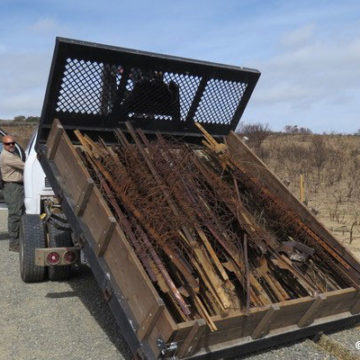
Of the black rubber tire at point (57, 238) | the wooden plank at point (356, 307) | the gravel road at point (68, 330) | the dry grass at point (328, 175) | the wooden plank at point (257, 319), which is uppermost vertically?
the wooden plank at point (257, 319)

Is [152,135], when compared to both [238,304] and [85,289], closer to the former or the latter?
[85,289]

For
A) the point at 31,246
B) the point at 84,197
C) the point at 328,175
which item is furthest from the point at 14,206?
the point at 328,175

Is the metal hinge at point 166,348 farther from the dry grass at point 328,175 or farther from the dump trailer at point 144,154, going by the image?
the dry grass at point 328,175

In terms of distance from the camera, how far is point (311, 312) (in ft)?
12.5

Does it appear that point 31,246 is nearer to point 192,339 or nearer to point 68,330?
point 68,330

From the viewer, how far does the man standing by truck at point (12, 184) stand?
265 inches

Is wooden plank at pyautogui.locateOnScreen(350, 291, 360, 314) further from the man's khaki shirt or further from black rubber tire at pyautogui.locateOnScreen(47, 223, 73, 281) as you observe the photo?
the man's khaki shirt

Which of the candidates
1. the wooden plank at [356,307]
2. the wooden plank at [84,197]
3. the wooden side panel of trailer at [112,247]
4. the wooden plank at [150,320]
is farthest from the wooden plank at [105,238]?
the wooden plank at [356,307]

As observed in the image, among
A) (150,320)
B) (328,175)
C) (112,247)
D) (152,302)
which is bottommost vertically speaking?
(328,175)

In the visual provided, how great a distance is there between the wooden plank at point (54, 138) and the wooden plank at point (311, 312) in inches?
106

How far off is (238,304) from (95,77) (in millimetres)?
2714

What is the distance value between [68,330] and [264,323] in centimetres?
190

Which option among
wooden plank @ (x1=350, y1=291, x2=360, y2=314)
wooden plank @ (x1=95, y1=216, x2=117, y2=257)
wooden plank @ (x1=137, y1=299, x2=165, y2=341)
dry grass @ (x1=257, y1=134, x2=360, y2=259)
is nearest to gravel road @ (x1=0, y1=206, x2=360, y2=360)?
wooden plank @ (x1=350, y1=291, x2=360, y2=314)

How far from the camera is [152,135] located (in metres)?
5.63
